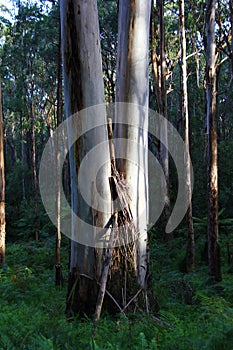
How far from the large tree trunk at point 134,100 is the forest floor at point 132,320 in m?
1.30

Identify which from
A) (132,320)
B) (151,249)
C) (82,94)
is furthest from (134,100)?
(151,249)

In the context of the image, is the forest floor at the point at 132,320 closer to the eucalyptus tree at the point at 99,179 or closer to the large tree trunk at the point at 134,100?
the eucalyptus tree at the point at 99,179

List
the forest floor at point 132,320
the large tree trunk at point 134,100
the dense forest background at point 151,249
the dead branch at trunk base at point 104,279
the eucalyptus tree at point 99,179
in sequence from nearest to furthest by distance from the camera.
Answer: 1. the forest floor at point 132,320
2. the dense forest background at point 151,249
3. the dead branch at trunk base at point 104,279
4. the eucalyptus tree at point 99,179
5. the large tree trunk at point 134,100

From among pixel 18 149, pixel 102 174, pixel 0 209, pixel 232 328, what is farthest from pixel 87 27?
pixel 18 149

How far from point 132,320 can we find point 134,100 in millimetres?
2754

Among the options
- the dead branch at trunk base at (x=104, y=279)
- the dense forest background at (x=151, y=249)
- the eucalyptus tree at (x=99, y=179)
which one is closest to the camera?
the dense forest background at (x=151, y=249)

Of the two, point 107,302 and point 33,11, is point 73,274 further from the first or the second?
point 33,11

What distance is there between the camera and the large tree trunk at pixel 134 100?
18.2 feet

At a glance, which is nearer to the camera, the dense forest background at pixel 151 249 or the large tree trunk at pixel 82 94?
the dense forest background at pixel 151 249

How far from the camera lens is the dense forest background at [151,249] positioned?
344 cm

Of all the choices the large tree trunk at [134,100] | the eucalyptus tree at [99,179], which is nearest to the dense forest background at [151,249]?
the eucalyptus tree at [99,179]

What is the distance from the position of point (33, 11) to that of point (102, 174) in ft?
59.0

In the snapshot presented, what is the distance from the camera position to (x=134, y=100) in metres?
5.62

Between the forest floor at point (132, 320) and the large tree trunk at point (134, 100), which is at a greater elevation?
the large tree trunk at point (134, 100)
